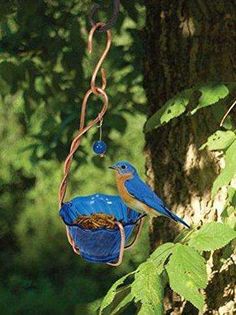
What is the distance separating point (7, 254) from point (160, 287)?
6332 mm

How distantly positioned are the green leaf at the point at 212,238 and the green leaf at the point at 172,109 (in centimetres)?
56

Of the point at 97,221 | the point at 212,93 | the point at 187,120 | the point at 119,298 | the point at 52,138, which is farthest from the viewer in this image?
the point at 52,138

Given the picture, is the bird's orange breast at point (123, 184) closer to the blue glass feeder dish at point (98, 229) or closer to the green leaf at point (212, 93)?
the blue glass feeder dish at point (98, 229)

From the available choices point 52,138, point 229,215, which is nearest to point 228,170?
point 229,215

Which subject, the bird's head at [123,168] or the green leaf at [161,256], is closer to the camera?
the bird's head at [123,168]

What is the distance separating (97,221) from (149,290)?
29cm

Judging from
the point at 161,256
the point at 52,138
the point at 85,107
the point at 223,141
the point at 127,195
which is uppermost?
the point at 85,107

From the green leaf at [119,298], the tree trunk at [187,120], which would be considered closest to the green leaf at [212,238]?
the green leaf at [119,298]

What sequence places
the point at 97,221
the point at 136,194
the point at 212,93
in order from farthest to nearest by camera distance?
the point at 212,93, the point at 97,221, the point at 136,194

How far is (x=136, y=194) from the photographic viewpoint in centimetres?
189

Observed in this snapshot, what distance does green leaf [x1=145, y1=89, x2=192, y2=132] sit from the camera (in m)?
2.59

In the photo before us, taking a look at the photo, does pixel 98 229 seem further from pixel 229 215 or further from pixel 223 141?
pixel 229 215

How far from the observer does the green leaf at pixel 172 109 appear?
2594mm

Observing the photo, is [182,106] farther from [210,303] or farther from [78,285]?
[78,285]
